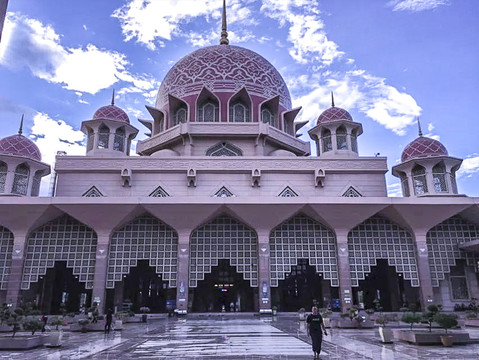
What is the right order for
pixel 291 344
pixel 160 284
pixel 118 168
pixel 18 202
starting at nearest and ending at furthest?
pixel 291 344, pixel 18 202, pixel 118 168, pixel 160 284

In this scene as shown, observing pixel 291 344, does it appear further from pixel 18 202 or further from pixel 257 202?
pixel 18 202

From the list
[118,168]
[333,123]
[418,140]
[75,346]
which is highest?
[333,123]

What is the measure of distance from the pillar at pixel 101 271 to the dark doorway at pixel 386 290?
16236 millimetres

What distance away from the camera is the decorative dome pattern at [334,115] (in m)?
31.8

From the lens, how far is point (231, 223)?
26.4m

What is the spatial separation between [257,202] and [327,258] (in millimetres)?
5938

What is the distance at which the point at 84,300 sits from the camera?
28453mm

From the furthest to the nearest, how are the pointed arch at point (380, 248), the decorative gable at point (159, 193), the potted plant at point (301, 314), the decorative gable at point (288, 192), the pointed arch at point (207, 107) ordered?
the pointed arch at point (207, 107), the decorative gable at point (288, 192), the decorative gable at point (159, 193), the pointed arch at point (380, 248), the potted plant at point (301, 314)

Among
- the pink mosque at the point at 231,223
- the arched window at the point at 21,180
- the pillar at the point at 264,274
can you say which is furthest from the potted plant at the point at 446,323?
the arched window at the point at 21,180

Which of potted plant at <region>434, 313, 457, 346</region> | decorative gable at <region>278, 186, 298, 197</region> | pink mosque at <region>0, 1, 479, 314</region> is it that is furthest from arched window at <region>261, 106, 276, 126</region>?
potted plant at <region>434, 313, 457, 346</region>

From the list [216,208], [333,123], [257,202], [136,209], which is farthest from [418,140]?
[136,209]

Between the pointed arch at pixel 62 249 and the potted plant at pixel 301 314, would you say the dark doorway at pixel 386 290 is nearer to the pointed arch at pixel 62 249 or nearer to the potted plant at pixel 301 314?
the potted plant at pixel 301 314

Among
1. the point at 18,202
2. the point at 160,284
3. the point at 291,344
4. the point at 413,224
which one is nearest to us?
the point at 291,344

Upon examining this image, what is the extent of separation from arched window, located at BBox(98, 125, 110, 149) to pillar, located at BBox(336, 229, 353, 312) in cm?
1844
